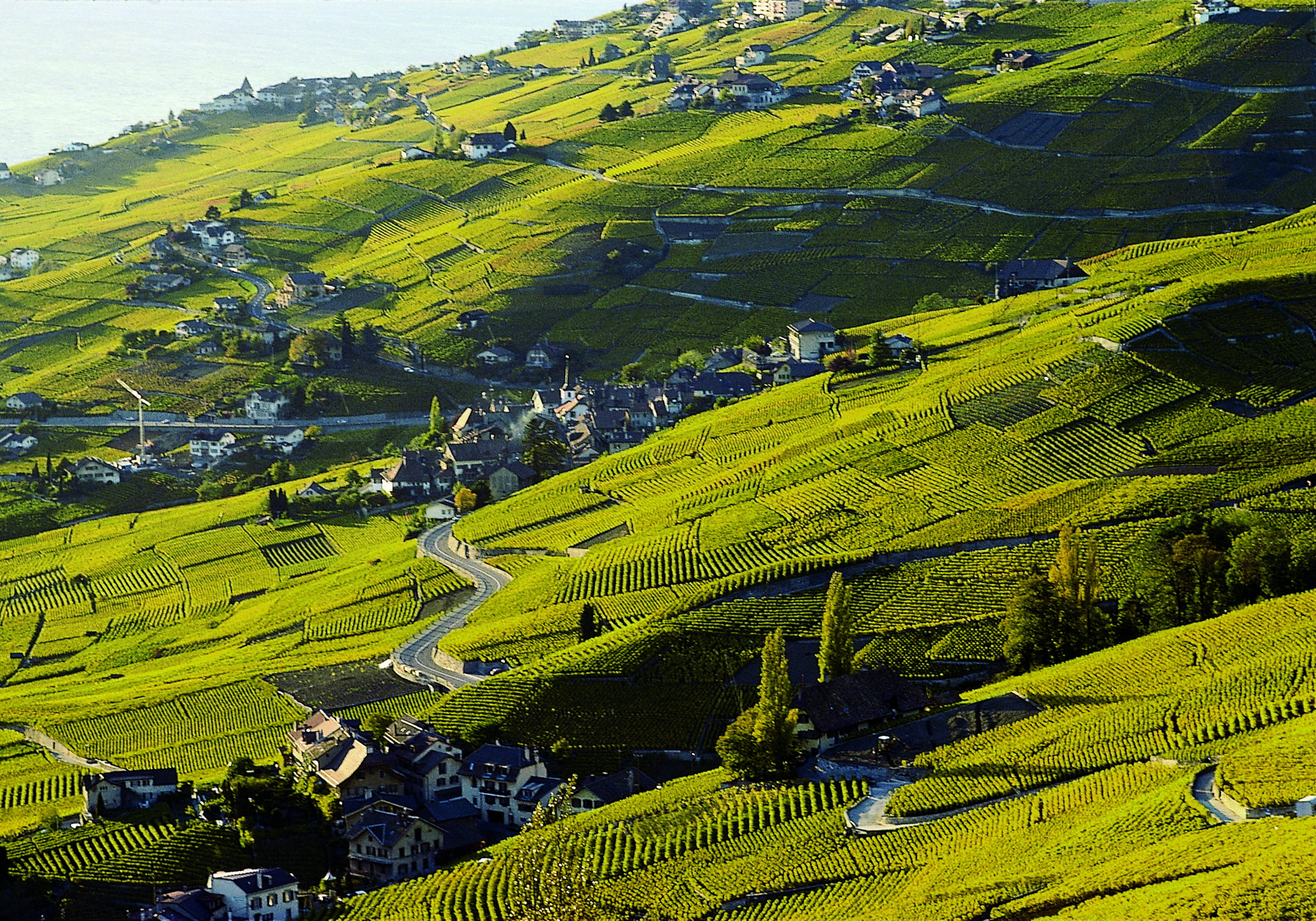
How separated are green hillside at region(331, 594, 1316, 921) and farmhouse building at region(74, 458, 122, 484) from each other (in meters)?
58.2

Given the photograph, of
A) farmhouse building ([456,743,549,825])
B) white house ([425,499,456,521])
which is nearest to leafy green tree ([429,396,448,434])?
white house ([425,499,456,521])

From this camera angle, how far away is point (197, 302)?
416 ft

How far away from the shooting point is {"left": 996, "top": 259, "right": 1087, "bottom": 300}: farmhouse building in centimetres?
9950

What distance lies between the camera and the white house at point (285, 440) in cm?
10356

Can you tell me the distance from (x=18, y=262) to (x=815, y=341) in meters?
80.2

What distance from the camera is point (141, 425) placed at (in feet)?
339

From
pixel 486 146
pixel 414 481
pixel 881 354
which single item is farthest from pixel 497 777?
pixel 486 146

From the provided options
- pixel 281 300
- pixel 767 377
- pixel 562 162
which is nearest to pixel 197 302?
pixel 281 300

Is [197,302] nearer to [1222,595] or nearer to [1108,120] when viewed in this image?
[1108,120]

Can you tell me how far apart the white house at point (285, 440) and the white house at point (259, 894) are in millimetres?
59222

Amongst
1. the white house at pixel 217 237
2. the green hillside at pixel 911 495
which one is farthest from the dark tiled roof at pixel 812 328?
the white house at pixel 217 237

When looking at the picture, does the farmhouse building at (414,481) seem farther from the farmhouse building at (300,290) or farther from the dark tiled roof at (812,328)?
the farmhouse building at (300,290)

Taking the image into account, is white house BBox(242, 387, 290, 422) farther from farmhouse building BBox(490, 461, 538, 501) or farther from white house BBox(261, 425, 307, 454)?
farmhouse building BBox(490, 461, 538, 501)

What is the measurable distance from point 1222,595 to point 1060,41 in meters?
104
